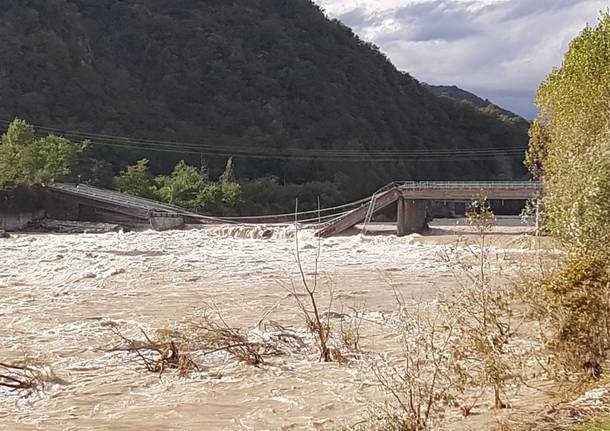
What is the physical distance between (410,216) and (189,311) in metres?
19.9

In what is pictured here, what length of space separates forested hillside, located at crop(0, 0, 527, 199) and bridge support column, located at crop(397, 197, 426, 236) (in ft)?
79.5

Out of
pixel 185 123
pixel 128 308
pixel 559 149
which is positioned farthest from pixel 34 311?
pixel 185 123

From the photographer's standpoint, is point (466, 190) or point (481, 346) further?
point (466, 190)

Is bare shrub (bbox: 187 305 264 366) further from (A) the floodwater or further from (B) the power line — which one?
(B) the power line

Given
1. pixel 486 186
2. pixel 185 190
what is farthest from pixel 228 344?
pixel 185 190

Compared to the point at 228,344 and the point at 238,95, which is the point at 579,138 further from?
the point at 238,95

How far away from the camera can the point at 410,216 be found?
1396 inches

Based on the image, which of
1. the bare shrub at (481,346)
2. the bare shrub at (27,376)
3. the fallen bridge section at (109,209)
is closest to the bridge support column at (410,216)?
the fallen bridge section at (109,209)

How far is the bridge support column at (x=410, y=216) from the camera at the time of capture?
1367 inches

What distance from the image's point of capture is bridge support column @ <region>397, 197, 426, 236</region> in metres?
34.7

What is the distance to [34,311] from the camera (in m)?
17.0

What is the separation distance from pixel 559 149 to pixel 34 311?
16810 mm

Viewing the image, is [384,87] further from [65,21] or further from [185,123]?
[65,21]

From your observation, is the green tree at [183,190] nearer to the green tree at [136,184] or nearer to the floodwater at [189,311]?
the green tree at [136,184]
